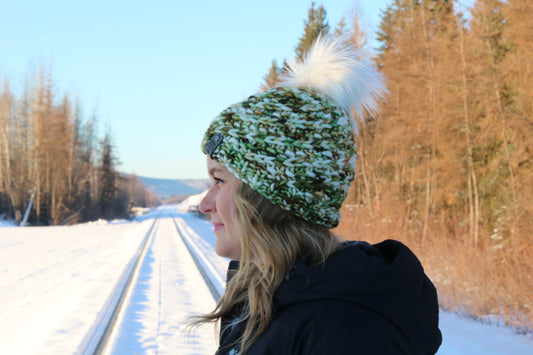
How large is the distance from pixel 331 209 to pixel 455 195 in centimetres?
1507

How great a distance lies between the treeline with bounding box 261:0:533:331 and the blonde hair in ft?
12.3

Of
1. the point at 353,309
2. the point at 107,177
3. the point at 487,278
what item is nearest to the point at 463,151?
the point at 487,278

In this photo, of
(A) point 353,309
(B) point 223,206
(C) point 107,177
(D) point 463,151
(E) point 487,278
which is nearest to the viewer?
(A) point 353,309

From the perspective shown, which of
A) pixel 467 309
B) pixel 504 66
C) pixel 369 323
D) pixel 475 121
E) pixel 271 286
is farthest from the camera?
pixel 475 121

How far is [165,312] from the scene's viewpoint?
6277 millimetres

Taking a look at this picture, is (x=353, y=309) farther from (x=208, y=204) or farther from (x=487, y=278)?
(x=487, y=278)

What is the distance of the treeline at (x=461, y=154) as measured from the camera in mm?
7301

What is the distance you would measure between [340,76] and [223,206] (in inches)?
23.3

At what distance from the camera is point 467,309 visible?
267 inches

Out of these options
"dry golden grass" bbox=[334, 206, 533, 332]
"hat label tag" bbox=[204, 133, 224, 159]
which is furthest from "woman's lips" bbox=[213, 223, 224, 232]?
"dry golden grass" bbox=[334, 206, 533, 332]

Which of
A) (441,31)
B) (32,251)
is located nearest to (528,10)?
(441,31)

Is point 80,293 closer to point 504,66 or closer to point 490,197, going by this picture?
point 504,66

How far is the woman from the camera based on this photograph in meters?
1.00

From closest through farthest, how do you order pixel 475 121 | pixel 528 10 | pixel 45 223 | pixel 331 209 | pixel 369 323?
pixel 369 323 → pixel 331 209 → pixel 528 10 → pixel 475 121 → pixel 45 223
